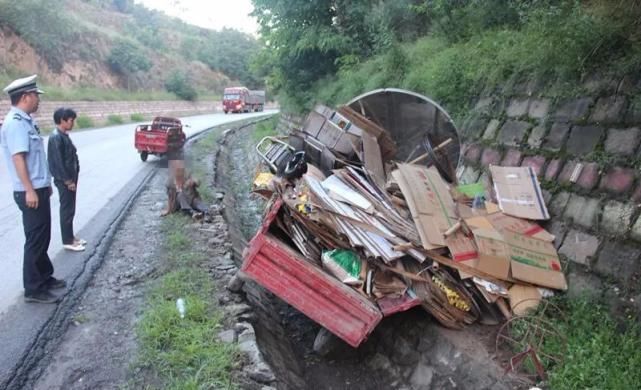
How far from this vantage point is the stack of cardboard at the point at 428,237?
4227mm

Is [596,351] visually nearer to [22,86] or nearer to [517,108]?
[517,108]

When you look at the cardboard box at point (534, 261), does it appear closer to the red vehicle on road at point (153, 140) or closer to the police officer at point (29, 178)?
the police officer at point (29, 178)

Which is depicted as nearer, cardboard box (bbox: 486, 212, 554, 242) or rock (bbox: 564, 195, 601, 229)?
rock (bbox: 564, 195, 601, 229)

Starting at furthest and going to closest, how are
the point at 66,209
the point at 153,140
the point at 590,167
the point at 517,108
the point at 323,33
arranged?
1. the point at 323,33
2. the point at 153,140
3. the point at 517,108
4. the point at 66,209
5. the point at 590,167

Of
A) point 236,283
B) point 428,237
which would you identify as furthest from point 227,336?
point 428,237

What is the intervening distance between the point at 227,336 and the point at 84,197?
17.9 feet

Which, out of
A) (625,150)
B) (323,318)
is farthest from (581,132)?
(323,318)

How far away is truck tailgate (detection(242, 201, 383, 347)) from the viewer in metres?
A: 4.05

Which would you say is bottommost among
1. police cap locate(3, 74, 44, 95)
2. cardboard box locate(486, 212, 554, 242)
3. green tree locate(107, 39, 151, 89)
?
green tree locate(107, 39, 151, 89)

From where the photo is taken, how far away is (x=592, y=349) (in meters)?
3.53

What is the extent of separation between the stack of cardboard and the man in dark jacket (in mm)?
2472

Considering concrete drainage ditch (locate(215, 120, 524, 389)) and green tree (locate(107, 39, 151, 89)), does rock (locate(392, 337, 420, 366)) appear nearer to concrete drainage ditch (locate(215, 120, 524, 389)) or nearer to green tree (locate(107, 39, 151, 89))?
concrete drainage ditch (locate(215, 120, 524, 389))

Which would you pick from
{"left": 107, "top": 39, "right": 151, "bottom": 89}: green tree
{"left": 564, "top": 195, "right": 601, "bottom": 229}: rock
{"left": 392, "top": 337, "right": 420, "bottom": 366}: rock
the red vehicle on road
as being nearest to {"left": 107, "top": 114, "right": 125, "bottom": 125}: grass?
the red vehicle on road

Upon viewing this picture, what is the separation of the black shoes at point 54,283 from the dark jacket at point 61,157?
4.35 ft
